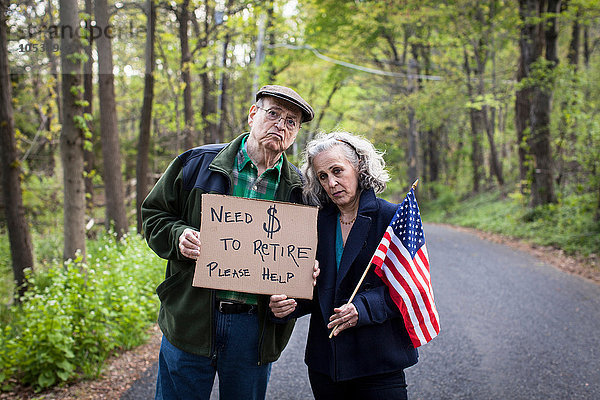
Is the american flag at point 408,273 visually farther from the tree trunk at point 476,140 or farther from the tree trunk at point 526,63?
the tree trunk at point 476,140

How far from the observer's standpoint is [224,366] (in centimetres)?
248

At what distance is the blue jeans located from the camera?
2.45 m

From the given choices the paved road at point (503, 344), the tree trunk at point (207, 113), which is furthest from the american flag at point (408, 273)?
the tree trunk at point (207, 113)

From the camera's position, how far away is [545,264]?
955 cm

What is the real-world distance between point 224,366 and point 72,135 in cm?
482

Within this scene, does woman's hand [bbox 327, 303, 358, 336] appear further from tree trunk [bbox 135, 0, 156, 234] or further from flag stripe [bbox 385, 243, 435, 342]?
tree trunk [bbox 135, 0, 156, 234]

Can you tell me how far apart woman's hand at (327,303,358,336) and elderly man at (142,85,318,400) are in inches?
13.9

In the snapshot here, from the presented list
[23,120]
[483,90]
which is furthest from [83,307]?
[483,90]

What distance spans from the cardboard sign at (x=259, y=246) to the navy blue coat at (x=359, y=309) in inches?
7.0

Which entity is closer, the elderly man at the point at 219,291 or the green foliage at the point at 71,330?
the elderly man at the point at 219,291

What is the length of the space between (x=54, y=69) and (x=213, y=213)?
10.1 meters

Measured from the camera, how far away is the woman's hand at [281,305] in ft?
7.64

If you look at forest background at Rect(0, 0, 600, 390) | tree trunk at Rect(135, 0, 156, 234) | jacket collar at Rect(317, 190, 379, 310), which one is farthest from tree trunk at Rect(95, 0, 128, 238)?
jacket collar at Rect(317, 190, 379, 310)

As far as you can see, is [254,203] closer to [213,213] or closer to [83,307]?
[213,213]
